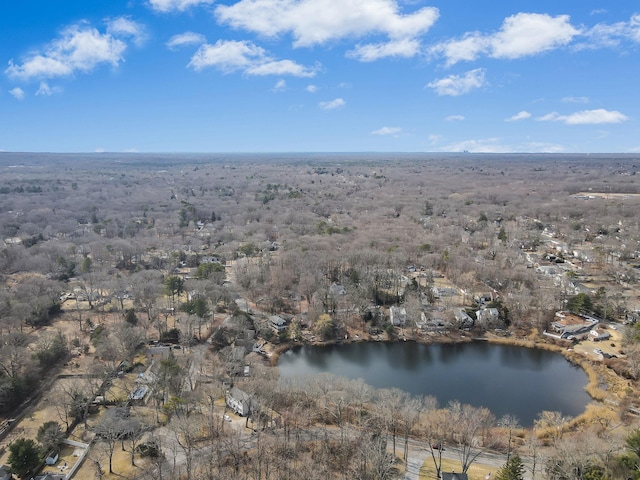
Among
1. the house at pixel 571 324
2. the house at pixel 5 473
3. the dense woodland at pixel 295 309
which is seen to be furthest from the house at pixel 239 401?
the house at pixel 571 324

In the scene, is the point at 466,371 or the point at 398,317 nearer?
the point at 466,371

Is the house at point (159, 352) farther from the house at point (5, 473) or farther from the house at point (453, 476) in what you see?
the house at point (453, 476)

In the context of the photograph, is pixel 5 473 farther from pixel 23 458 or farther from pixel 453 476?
pixel 453 476

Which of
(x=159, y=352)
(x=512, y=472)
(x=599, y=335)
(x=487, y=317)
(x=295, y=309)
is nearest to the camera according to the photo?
(x=512, y=472)

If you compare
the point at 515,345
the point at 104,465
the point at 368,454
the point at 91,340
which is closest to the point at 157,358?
the point at 91,340

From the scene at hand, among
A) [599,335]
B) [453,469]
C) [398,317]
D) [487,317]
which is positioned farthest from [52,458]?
[599,335]

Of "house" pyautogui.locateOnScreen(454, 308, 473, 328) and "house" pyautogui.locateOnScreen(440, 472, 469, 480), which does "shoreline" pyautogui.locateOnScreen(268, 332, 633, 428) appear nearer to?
"house" pyautogui.locateOnScreen(454, 308, 473, 328)

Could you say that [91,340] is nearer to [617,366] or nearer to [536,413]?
[536,413]

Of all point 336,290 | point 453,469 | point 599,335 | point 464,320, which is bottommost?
point 453,469
